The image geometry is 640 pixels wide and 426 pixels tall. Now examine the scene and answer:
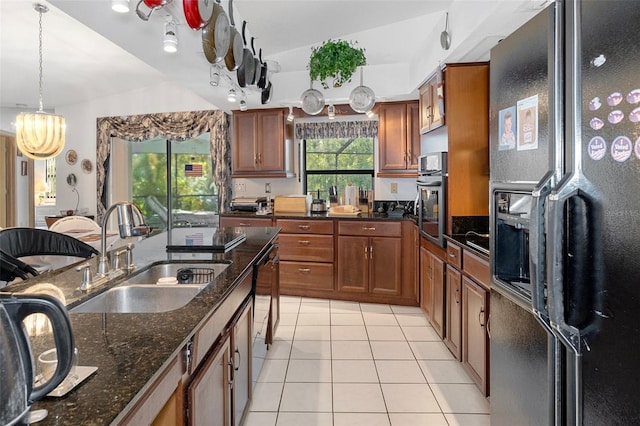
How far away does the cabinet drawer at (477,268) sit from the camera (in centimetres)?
212

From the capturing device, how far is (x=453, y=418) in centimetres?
212

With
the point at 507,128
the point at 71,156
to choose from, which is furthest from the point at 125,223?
the point at 71,156

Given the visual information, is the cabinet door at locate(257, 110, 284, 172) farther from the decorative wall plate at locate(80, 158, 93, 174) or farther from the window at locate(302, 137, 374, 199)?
the decorative wall plate at locate(80, 158, 93, 174)

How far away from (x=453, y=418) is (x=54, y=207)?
6684mm

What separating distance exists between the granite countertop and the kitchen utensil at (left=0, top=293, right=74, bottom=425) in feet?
0.28

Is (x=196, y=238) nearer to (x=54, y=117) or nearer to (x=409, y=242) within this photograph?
(x=409, y=242)

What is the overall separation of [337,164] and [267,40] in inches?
72.3

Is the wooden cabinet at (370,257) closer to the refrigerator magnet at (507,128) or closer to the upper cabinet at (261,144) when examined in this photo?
the upper cabinet at (261,144)

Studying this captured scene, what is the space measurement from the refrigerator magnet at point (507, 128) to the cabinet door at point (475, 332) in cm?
101

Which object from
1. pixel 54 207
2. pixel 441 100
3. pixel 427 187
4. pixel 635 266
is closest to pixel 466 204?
pixel 427 187

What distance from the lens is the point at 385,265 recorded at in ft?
13.2

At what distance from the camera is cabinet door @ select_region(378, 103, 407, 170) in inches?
168

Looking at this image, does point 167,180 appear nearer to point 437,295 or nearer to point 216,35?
point 216,35

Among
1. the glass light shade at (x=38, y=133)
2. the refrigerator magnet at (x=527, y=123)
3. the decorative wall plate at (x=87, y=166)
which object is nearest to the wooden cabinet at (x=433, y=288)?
the refrigerator magnet at (x=527, y=123)
